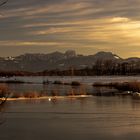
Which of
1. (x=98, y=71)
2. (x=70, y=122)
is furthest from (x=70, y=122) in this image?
(x=98, y=71)

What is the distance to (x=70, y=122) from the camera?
15.6 m

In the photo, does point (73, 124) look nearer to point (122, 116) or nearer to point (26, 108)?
point (122, 116)

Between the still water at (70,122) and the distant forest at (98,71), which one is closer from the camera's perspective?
the still water at (70,122)

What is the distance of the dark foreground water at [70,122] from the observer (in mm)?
13055

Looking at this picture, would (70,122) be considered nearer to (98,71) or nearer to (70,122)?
(70,122)

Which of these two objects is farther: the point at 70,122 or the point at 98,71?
the point at 98,71

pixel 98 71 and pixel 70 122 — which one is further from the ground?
pixel 98 71

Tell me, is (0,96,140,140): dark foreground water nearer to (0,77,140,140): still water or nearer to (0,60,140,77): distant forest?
(0,77,140,140): still water

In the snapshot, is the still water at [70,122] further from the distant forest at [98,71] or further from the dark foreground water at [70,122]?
the distant forest at [98,71]

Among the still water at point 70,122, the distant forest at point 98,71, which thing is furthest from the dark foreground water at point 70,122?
the distant forest at point 98,71

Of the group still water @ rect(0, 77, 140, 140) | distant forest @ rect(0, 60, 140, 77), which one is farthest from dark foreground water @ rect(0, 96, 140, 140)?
distant forest @ rect(0, 60, 140, 77)

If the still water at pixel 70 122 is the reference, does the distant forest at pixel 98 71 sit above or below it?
above

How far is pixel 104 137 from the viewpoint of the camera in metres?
12.8

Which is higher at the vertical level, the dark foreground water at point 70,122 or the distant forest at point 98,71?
the distant forest at point 98,71
